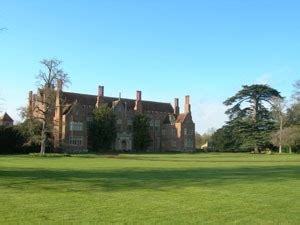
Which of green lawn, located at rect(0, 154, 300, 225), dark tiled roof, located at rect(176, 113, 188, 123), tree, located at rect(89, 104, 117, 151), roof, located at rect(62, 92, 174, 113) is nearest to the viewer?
green lawn, located at rect(0, 154, 300, 225)

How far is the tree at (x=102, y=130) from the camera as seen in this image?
78.5 metres

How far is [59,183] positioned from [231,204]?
25.2ft

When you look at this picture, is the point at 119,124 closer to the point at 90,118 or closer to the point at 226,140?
the point at 90,118

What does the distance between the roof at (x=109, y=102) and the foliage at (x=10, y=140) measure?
1243 cm

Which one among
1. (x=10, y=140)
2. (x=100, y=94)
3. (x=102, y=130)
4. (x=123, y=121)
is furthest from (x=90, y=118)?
(x=10, y=140)

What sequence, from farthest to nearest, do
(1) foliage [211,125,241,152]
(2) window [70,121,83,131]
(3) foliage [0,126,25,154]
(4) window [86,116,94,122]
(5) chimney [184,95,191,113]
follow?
(5) chimney [184,95,191,113] < (1) foliage [211,125,241,152] < (4) window [86,116,94,122] < (2) window [70,121,83,131] < (3) foliage [0,126,25,154]

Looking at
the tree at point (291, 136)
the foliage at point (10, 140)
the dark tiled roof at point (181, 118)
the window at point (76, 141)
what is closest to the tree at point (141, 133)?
the dark tiled roof at point (181, 118)

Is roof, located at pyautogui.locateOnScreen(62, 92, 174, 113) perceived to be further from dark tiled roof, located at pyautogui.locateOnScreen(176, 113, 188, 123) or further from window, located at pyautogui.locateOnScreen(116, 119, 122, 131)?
window, located at pyautogui.locateOnScreen(116, 119, 122, 131)

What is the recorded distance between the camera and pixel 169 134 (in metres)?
96.2

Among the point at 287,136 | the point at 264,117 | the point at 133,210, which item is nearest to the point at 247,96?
the point at 264,117

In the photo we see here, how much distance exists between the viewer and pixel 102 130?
7838 centimetres

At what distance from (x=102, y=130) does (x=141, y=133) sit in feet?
35.4

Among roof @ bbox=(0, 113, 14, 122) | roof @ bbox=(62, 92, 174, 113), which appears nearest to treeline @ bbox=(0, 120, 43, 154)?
roof @ bbox=(62, 92, 174, 113)

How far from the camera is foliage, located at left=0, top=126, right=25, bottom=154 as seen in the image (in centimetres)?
6512
